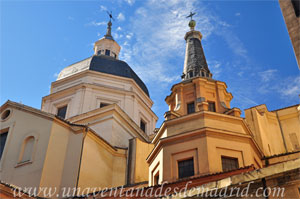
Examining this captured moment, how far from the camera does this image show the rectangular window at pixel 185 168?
16609 mm

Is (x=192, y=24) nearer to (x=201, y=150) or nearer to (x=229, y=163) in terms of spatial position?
(x=201, y=150)

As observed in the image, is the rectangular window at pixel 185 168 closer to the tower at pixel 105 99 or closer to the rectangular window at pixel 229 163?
the rectangular window at pixel 229 163

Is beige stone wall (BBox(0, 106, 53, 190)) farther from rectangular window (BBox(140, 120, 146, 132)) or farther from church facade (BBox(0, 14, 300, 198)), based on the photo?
rectangular window (BBox(140, 120, 146, 132))

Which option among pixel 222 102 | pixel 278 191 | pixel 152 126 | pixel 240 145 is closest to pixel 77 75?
pixel 152 126

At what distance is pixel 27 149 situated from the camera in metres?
19.6

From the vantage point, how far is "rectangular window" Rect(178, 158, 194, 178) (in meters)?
16.6

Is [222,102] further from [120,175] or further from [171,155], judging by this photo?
[120,175]

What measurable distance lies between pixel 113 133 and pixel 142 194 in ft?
40.4

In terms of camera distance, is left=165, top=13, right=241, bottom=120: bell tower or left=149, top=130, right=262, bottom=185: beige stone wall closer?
left=149, top=130, right=262, bottom=185: beige stone wall

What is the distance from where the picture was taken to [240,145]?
1734 centimetres

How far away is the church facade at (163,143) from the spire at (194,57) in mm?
70

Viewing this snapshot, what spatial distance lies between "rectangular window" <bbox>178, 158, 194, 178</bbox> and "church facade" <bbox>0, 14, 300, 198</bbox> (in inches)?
1.8

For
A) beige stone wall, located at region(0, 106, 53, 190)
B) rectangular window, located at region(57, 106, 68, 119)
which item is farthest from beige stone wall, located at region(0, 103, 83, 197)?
rectangular window, located at region(57, 106, 68, 119)

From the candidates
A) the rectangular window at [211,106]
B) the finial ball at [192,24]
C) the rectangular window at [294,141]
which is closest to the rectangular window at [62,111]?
the finial ball at [192,24]
